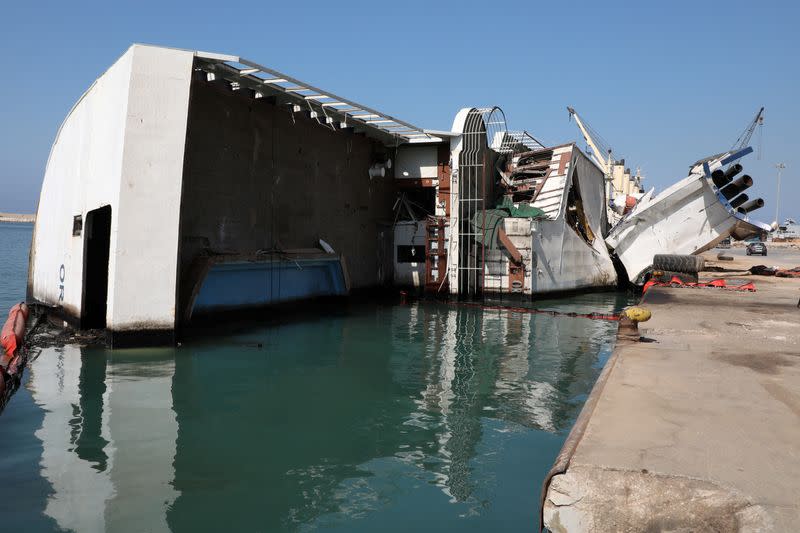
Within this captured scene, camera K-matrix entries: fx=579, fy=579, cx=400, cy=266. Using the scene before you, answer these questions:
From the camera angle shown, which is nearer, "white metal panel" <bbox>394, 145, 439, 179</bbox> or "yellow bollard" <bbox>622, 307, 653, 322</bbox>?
"yellow bollard" <bbox>622, 307, 653, 322</bbox>

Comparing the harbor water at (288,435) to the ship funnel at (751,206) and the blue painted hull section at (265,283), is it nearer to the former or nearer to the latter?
the blue painted hull section at (265,283)

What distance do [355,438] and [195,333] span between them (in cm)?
907

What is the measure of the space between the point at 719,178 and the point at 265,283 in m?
20.6

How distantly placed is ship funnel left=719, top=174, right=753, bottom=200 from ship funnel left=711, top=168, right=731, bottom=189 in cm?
21

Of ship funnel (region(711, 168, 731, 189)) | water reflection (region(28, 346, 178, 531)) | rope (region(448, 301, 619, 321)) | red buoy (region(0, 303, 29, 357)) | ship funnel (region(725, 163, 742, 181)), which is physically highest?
ship funnel (region(725, 163, 742, 181))

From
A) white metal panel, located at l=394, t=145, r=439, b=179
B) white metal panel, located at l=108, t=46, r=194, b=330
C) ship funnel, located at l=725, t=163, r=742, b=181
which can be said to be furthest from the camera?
ship funnel, located at l=725, t=163, r=742, b=181

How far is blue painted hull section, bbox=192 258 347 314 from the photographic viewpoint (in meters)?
16.9

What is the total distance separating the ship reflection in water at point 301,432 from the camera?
226 inches

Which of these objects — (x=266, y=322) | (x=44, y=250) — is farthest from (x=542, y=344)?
(x=44, y=250)

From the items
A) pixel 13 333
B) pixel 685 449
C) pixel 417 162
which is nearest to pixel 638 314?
pixel 685 449

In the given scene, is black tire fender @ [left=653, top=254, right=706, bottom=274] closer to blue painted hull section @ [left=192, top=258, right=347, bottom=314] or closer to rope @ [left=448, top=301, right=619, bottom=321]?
rope @ [left=448, top=301, right=619, bottom=321]

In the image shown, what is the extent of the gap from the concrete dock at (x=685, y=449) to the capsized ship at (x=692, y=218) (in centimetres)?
2096

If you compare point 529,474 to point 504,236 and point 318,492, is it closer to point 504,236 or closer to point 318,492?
point 318,492

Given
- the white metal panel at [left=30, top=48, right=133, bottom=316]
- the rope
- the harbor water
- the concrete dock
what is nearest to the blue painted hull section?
the harbor water
